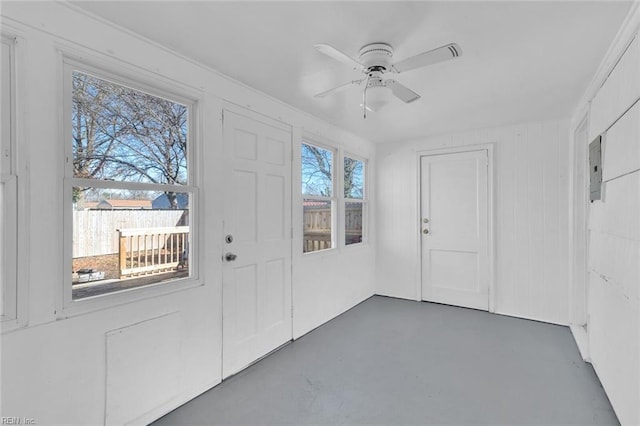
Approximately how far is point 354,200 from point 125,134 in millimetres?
2905

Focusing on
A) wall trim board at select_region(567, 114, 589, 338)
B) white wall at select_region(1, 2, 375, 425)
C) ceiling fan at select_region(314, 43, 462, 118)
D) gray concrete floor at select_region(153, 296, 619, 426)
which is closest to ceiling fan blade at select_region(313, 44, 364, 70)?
ceiling fan at select_region(314, 43, 462, 118)

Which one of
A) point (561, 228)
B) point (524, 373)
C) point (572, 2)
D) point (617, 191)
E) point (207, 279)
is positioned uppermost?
point (572, 2)

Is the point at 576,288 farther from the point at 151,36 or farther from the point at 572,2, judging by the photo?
the point at 151,36

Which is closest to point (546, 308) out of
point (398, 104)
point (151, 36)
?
point (398, 104)

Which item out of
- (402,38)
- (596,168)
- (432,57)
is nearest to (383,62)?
(402,38)

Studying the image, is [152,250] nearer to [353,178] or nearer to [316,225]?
[316,225]

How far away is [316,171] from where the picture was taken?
3.67 meters

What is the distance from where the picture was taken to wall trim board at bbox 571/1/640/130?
5.45 feet

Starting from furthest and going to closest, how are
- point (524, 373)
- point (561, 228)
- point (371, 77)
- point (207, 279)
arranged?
point (561, 228) → point (524, 373) → point (207, 279) → point (371, 77)

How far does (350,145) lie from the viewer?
4203mm

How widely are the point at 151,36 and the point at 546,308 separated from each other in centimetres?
449

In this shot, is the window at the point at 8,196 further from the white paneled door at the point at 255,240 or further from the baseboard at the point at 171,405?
the white paneled door at the point at 255,240

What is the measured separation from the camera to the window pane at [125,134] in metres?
1.77

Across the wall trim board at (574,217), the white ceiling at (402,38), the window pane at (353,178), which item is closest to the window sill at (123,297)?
the white ceiling at (402,38)
